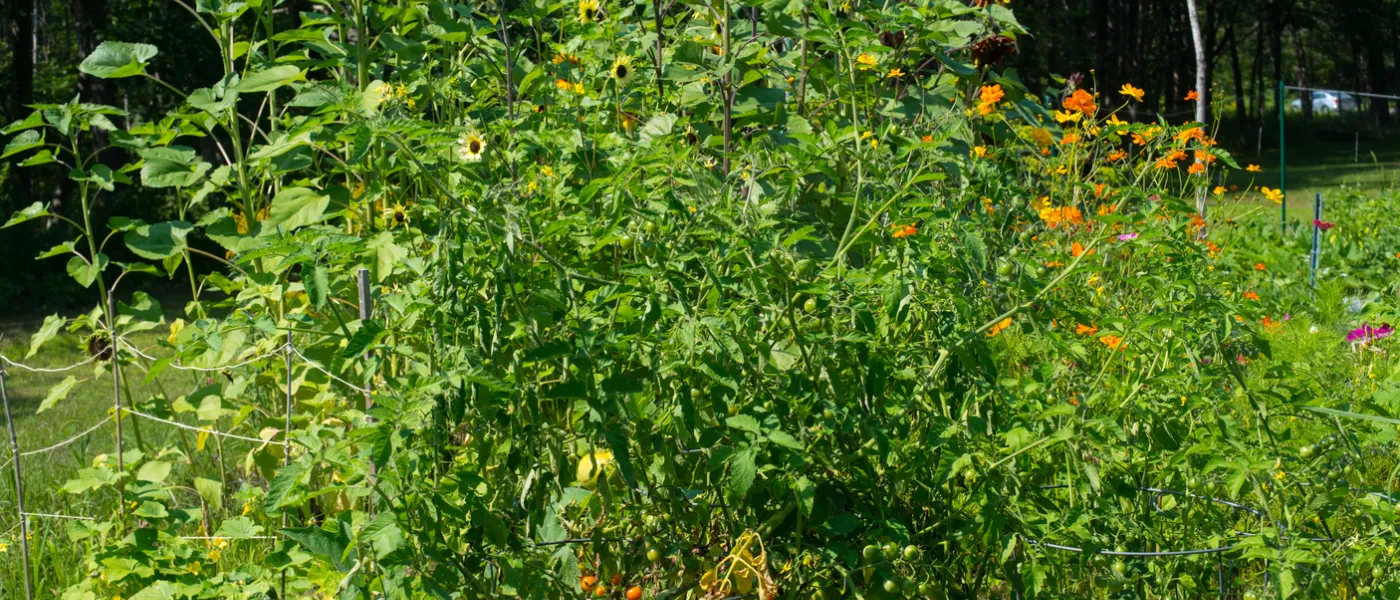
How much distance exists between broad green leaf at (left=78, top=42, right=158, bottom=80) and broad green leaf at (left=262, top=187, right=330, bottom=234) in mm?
401

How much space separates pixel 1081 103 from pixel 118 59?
2.46 m

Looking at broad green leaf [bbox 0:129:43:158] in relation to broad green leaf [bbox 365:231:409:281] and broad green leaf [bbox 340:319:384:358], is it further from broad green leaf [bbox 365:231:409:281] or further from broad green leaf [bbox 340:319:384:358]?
broad green leaf [bbox 340:319:384:358]

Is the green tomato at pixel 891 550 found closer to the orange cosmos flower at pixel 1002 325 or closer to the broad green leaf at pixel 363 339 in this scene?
the orange cosmos flower at pixel 1002 325

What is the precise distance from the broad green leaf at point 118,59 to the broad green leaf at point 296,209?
40 cm

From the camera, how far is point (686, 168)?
6.23 ft

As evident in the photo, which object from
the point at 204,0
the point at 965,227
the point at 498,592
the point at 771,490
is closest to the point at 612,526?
the point at 498,592

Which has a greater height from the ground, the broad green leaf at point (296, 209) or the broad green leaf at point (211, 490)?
the broad green leaf at point (296, 209)

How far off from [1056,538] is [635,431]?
26.9 inches

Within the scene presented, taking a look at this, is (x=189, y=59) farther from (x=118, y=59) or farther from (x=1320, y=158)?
(x=1320, y=158)

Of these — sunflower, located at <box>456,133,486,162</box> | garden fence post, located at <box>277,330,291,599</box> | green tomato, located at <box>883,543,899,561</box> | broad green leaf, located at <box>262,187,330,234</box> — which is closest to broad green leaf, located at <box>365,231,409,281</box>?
sunflower, located at <box>456,133,486,162</box>

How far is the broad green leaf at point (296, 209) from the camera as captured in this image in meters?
2.39

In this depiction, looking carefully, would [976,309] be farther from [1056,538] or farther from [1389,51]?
[1389,51]

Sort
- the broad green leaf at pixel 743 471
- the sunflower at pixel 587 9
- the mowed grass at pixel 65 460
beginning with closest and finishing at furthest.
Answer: the broad green leaf at pixel 743 471
the sunflower at pixel 587 9
the mowed grass at pixel 65 460

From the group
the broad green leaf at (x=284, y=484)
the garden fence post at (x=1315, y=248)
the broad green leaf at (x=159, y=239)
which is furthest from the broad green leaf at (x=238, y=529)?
the garden fence post at (x=1315, y=248)
